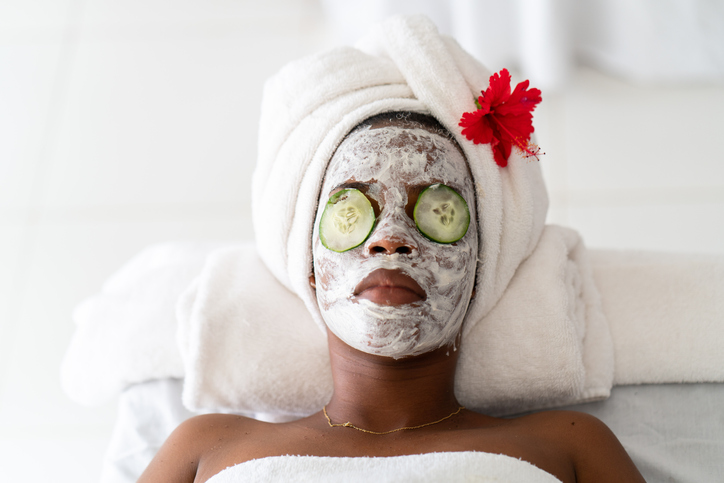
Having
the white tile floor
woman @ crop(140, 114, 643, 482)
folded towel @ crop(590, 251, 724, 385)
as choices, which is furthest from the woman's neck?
the white tile floor

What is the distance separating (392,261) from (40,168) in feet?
4.49

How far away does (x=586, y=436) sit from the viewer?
3.18 feet

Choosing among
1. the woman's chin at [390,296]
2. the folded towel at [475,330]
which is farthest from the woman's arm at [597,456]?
the woman's chin at [390,296]

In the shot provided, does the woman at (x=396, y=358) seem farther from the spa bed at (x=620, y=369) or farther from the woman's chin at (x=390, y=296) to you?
the spa bed at (x=620, y=369)

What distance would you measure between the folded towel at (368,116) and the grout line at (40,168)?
877 mm

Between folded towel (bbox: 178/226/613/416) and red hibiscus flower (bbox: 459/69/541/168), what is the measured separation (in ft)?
0.74

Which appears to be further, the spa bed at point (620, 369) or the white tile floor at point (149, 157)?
the white tile floor at point (149, 157)

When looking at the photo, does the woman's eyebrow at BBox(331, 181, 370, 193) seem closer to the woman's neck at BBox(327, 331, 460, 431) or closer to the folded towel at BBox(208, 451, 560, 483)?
the woman's neck at BBox(327, 331, 460, 431)

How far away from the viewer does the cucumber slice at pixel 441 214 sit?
0.95 metres

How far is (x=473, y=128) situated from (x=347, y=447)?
0.59m

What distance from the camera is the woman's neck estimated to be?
40.0 inches

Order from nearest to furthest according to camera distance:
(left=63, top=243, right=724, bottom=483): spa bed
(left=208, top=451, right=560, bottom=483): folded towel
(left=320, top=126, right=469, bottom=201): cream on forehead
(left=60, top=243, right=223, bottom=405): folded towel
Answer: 1. (left=208, top=451, right=560, bottom=483): folded towel
2. (left=320, top=126, right=469, bottom=201): cream on forehead
3. (left=63, top=243, right=724, bottom=483): spa bed
4. (left=60, top=243, right=223, bottom=405): folded towel

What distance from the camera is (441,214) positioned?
959 millimetres

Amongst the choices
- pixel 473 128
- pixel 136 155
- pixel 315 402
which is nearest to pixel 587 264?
pixel 473 128
